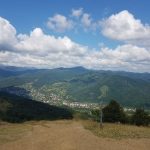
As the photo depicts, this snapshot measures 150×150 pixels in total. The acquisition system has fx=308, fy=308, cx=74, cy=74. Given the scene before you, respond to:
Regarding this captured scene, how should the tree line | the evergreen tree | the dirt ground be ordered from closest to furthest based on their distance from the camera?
the dirt ground → the evergreen tree → the tree line

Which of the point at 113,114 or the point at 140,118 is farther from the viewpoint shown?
the point at 140,118

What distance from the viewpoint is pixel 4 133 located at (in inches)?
2008

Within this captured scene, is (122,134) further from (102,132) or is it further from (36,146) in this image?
(36,146)

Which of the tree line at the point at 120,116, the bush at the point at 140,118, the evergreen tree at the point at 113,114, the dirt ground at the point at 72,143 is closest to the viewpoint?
the dirt ground at the point at 72,143

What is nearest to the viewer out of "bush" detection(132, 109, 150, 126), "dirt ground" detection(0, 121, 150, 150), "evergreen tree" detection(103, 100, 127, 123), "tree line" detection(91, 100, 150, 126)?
"dirt ground" detection(0, 121, 150, 150)

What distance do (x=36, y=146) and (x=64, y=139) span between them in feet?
13.1

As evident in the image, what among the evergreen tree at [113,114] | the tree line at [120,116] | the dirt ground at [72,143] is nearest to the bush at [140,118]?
the tree line at [120,116]

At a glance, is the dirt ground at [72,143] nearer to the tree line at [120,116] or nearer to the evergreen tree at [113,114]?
the evergreen tree at [113,114]

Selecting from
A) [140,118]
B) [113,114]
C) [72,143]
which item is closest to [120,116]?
[113,114]

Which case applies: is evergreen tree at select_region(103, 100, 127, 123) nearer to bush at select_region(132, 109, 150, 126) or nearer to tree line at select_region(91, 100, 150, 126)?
tree line at select_region(91, 100, 150, 126)

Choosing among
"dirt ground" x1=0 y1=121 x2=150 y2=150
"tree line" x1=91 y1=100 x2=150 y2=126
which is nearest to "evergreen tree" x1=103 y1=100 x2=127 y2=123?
"tree line" x1=91 y1=100 x2=150 y2=126

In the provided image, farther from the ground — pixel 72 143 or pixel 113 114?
pixel 113 114

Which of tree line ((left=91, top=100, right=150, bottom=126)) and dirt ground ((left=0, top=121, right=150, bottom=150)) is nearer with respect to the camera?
dirt ground ((left=0, top=121, right=150, bottom=150))

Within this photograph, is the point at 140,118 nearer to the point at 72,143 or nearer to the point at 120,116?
the point at 120,116
